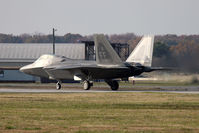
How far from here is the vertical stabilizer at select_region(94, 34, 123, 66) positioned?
42.5m

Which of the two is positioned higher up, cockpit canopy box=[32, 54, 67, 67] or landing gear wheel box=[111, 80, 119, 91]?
cockpit canopy box=[32, 54, 67, 67]

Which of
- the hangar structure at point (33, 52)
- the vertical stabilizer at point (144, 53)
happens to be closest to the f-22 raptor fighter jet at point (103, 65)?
the vertical stabilizer at point (144, 53)

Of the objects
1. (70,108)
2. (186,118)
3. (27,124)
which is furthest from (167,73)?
(27,124)

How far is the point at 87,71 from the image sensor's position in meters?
46.1

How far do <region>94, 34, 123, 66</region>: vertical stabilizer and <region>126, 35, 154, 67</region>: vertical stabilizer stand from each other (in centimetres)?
211

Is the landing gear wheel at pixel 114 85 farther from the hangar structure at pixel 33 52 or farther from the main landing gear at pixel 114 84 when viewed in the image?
the hangar structure at pixel 33 52

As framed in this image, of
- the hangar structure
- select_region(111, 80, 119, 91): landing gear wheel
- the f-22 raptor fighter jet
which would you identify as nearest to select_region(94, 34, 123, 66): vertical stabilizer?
the f-22 raptor fighter jet

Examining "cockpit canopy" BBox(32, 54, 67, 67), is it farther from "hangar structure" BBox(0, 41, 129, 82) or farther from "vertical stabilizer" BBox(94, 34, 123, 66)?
"hangar structure" BBox(0, 41, 129, 82)

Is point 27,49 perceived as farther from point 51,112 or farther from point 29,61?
point 51,112

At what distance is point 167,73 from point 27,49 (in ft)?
133

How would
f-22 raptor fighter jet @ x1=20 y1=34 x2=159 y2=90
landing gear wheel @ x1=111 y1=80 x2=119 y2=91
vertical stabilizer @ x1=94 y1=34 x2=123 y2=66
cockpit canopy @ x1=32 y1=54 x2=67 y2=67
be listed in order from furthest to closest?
cockpit canopy @ x1=32 y1=54 x2=67 y2=67 → landing gear wheel @ x1=111 y1=80 x2=119 y2=91 → f-22 raptor fighter jet @ x1=20 y1=34 x2=159 y2=90 → vertical stabilizer @ x1=94 y1=34 x2=123 y2=66

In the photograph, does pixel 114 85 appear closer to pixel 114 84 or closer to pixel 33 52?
pixel 114 84

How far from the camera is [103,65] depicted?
143 ft

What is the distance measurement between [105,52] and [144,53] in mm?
3474
